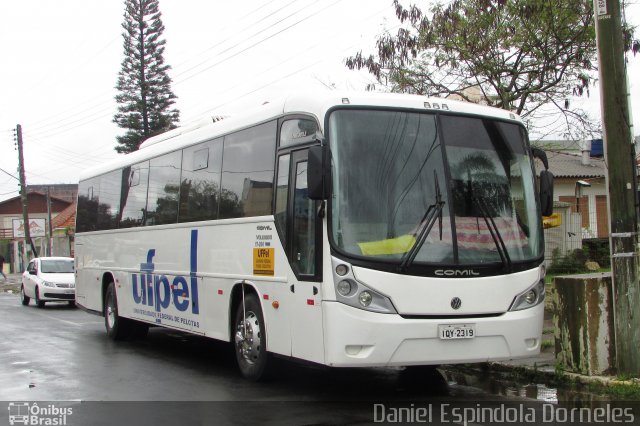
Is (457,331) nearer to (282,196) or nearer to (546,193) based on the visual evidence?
(546,193)

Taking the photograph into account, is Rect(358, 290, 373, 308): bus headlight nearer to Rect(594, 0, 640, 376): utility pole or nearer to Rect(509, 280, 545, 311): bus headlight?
Rect(509, 280, 545, 311): bus headlight

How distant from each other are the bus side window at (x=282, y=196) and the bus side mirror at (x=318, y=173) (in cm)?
107

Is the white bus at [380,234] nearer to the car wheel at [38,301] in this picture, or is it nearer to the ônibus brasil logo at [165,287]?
the ônibus brasil logo at [165,287]

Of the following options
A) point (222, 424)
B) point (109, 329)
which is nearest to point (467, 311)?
point (222, 424)

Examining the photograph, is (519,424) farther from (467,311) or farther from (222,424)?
(222,424)

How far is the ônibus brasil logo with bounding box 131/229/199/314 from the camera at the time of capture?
10.8m

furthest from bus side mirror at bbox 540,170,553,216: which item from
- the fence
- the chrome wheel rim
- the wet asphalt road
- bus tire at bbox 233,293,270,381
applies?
the fence

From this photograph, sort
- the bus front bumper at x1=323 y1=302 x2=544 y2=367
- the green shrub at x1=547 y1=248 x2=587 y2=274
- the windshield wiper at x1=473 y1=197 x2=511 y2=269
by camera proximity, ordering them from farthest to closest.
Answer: the green shrub at x1=547 y1=248 x2=587 y2=274 < the windshield wiper at x1=473 y1=197 x2=511 y2=269 < the bus front bumper at x1=323 y1=302 x2=544 y2=367

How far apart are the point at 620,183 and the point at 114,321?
31.4 ft

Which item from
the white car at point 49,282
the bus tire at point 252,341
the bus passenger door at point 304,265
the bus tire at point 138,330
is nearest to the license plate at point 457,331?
the bus passenger door at point 304,265

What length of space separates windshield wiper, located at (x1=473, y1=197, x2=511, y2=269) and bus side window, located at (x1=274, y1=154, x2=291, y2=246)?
206 centimetres

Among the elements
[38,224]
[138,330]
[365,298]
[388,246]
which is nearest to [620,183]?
[388,246]

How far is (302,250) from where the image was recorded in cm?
795

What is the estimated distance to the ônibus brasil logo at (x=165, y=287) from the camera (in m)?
10.8
